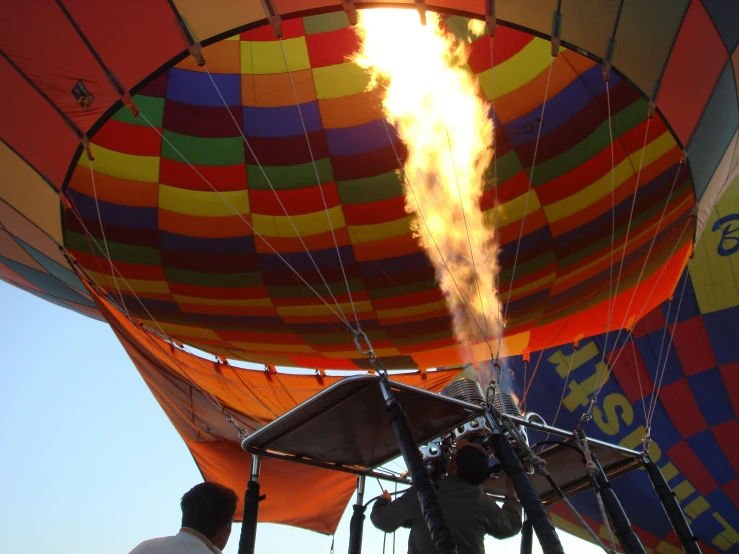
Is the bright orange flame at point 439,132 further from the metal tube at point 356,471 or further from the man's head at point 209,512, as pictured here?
the man's head at point 209,512

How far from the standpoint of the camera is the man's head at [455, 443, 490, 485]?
2.34 meters

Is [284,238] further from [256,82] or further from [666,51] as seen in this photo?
[666,51]

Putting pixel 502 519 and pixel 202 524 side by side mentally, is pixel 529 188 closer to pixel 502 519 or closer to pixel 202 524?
pixel 502 519

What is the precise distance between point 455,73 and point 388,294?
2.06 m

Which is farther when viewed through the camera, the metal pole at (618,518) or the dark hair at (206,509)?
the metal pole at (618,518)

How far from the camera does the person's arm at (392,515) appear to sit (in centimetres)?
232

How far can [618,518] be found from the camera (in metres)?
2.48

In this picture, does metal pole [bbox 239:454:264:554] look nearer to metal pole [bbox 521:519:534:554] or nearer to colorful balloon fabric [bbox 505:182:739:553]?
metal pole [bbox 521:519:534:554]

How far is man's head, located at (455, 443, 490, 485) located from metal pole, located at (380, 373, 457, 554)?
0.41 meters

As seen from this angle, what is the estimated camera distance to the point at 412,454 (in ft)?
6.43

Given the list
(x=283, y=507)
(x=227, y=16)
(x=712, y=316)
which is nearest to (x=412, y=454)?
(x=227, y=16)

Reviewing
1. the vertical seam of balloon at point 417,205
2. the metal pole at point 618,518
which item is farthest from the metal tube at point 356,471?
the vertical seam of balloon at point 417,205

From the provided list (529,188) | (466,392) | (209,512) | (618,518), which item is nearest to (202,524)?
(209,512)

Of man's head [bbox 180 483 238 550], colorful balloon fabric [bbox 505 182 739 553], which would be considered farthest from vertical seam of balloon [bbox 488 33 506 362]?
man's head [bbox 180 483 238 550]
